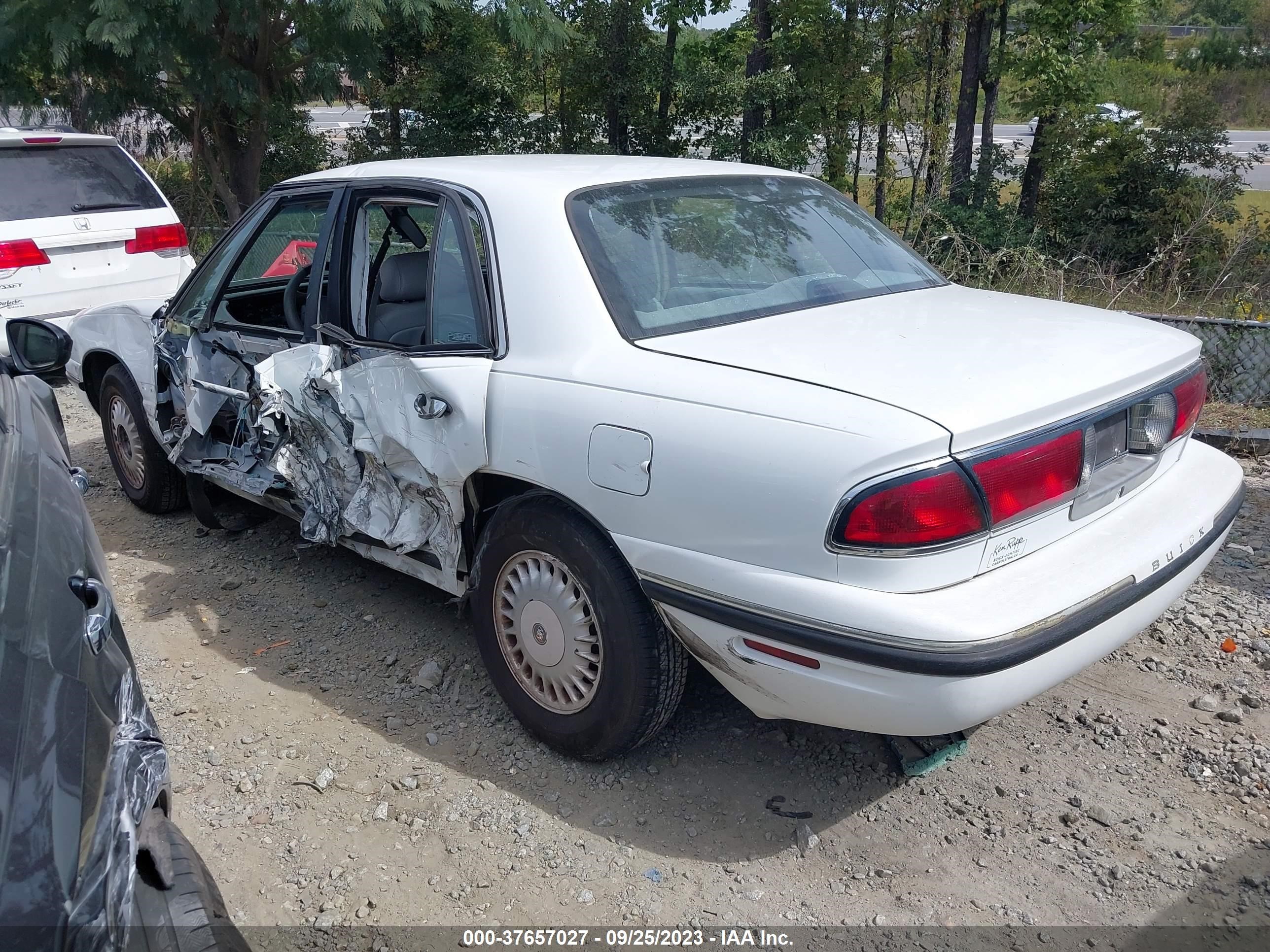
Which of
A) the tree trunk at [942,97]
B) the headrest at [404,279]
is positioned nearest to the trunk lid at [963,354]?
the headrest at [404,279]

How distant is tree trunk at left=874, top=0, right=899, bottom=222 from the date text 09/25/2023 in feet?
37.3

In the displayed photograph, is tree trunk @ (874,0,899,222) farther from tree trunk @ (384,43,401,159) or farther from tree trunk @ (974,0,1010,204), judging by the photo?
tree trunk @ (384,43,401,159)

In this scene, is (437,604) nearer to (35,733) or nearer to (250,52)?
(35,733)

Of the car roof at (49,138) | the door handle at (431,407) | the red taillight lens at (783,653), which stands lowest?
the red taillight lens at (783,653)

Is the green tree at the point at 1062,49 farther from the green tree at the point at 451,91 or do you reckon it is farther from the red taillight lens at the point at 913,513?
the red taillight lens at the point at 913,513

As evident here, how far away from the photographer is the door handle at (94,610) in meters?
1.75

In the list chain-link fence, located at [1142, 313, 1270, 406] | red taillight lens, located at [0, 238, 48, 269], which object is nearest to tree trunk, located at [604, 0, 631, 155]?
red taillight lens, located at [0, 238, 48, 269]

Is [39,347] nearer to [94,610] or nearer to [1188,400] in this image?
[94,610]

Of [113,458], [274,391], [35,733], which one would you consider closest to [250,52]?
[113,458]

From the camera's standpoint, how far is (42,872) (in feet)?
4.25

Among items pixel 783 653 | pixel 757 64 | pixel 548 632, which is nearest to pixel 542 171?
pixel 548 632

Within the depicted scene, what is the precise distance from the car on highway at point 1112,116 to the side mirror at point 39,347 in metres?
12.1

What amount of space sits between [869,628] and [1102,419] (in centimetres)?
89

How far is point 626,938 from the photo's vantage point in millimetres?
2504
